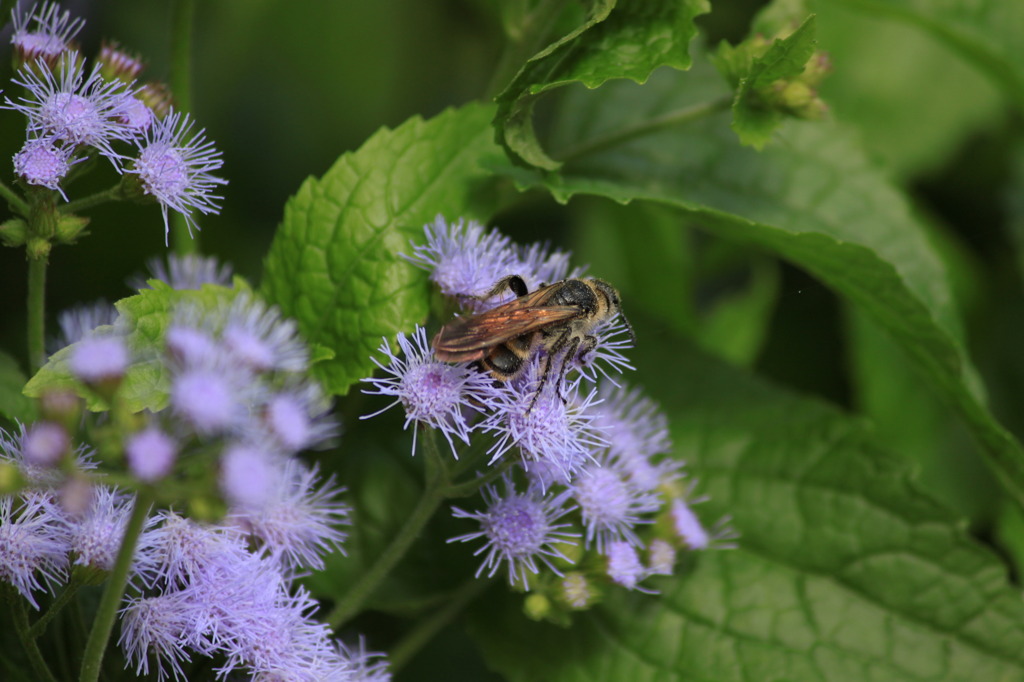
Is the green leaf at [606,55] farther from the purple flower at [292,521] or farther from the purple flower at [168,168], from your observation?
the purple flower at [292,521]

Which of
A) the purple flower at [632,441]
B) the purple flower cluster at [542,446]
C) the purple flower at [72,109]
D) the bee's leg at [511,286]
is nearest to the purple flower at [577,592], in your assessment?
the purple flower cluster at [542,446]

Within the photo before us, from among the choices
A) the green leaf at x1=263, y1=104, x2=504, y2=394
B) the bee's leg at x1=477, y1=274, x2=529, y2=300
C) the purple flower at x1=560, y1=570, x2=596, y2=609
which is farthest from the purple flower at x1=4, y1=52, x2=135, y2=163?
the purple flower at x1=560, y1=570, x2=596, y2=609

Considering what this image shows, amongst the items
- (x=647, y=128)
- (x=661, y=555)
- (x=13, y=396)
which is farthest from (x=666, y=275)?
(x=13, y=396)

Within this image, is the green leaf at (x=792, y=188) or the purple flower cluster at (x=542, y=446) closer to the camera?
the purple flower cluster at (x=542, y=446)

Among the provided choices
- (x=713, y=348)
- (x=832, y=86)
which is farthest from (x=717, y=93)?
(x=832, y=86)

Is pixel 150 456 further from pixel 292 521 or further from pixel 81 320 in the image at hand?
pixel 81 320

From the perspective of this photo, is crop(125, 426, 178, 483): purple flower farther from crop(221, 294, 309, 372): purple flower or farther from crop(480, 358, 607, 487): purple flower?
crop(480, 358, 607, 487): purple flower

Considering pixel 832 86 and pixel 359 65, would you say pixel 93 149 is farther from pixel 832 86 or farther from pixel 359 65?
pixel 832 86
